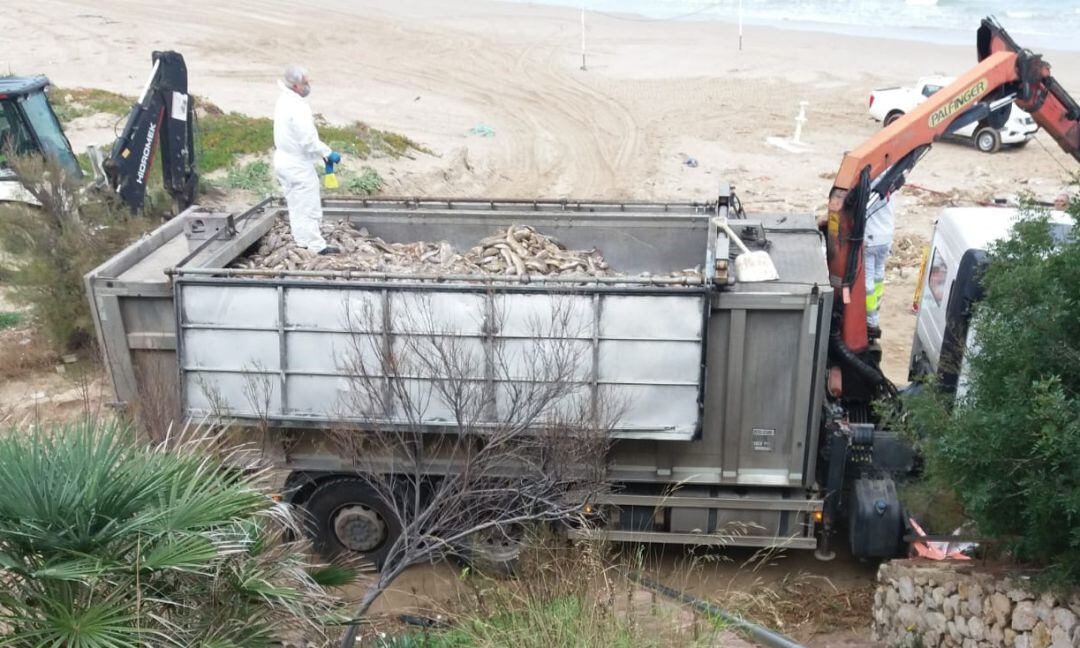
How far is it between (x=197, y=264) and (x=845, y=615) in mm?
6027

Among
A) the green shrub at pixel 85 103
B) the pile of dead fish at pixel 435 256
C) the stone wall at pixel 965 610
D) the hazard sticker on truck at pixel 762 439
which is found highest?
the green shrub at pixel 85 103

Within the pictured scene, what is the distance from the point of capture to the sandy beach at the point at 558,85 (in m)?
22.0

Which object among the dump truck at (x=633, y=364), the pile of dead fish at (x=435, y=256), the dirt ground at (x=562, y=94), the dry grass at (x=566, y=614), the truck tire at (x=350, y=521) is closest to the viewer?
the dry grass at (x=566, y=614)

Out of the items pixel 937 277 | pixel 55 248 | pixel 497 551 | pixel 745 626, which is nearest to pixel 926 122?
pixel 937 277

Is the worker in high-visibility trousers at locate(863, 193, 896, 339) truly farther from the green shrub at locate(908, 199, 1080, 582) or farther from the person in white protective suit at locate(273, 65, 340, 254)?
the person in white protective suit at locate(273, 65, 340, 254)

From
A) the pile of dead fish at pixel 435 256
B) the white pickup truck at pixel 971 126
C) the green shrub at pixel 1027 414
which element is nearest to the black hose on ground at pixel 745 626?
the green shrub at pixel 1027 414

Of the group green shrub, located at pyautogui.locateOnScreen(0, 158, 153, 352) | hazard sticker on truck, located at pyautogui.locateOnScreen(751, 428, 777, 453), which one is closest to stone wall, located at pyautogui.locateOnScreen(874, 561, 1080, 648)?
hazard sticker on truck, located at pyautogui.locateOnScreen(751, 428, 777, 453)

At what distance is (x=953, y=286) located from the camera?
26.9 ft

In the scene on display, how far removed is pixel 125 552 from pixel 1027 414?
438 centimetres

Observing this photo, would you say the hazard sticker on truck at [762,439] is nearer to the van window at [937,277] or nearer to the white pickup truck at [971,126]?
the van window at [937,277]

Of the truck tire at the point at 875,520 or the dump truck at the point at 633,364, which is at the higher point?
the dump truck at the point at 633,364

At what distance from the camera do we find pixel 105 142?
21.4m

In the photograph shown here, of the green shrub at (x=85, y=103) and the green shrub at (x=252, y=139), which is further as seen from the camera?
the green shrub at (x=85, y=103)

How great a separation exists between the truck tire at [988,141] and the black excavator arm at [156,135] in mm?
17370
